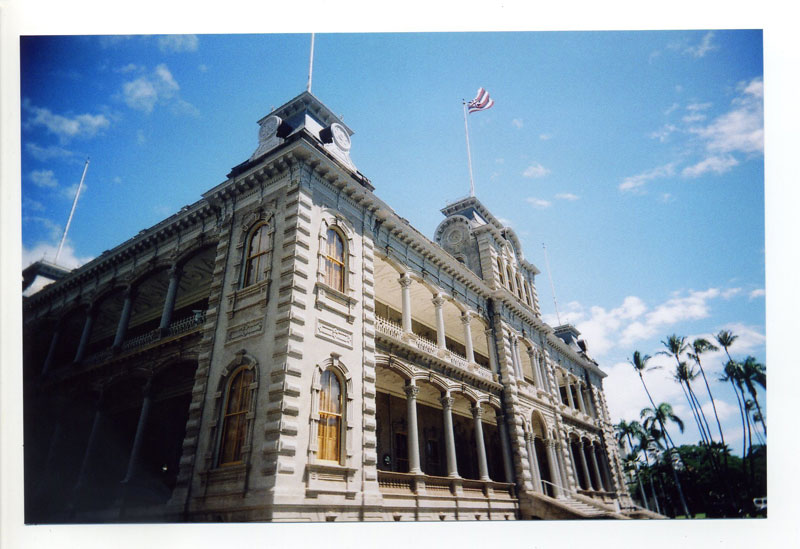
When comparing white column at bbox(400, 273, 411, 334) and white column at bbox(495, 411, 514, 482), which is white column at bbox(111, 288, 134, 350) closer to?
white column at bbox(400, 273, 411, 334)

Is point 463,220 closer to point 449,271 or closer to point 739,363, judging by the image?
point 449,271

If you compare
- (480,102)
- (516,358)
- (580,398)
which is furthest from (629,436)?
(480,102)

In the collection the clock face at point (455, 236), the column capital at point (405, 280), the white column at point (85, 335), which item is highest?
the clock face at point (455, 236)

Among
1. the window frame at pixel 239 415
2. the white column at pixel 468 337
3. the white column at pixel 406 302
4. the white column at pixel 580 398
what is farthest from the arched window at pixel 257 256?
the white column at pixel 580 398

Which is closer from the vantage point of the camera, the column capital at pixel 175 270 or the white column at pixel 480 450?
the column capital at pixel 175 270

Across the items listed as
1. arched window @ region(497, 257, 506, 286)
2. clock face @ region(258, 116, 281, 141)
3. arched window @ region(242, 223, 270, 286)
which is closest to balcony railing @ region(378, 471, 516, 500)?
arched window @ region(242, 223, 270, 286)

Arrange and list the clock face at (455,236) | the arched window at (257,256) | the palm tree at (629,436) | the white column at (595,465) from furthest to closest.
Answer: the palm tree at (629,436), the white column at (595,465), the clock face at (455,236), the arched window at (257,256)

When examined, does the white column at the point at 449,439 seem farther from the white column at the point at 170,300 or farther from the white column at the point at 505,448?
the white column at the point at 170,300

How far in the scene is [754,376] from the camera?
41.9ft

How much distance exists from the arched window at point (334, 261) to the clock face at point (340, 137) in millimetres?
3411

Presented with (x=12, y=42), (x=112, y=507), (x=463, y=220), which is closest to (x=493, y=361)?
(x=463, y=220)

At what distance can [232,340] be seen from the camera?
1262cm

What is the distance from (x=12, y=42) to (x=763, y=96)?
1772 cm

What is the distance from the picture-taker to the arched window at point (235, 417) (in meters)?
11.1
